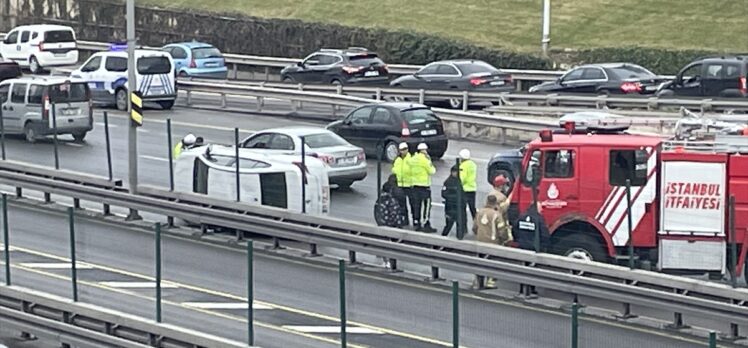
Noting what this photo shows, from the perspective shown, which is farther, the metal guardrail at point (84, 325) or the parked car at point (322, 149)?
the parked car at point (322, 149)

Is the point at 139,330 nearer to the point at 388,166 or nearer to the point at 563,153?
the point at 563,153

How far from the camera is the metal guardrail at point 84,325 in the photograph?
1655cm

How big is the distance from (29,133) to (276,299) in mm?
18850

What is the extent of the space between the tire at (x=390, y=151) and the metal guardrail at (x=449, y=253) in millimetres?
6507

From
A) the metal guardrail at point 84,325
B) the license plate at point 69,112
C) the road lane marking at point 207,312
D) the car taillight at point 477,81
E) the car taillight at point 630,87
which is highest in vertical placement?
the car taillight at point 477,81

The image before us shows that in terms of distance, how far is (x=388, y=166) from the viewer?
31250 mm

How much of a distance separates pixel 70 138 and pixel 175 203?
9891mm

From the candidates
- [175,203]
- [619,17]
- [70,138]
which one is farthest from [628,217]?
[619,17]

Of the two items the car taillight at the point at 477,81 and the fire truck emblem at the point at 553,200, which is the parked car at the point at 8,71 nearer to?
the car taillight at the point at 477,81

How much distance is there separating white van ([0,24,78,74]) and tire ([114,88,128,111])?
1226cm

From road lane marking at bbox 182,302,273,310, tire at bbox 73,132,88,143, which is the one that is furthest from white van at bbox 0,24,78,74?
road lane marking at bbox 182,302,273,310

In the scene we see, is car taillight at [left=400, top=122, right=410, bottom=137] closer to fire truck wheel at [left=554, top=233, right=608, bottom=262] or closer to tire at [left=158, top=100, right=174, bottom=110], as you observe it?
fire truck wheel at [left=554, top=233, right=608, bottom=262]

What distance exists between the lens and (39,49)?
174 feet

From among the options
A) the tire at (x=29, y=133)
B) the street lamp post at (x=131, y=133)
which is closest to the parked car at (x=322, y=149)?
the street lamp post at (x=131, y=133)
